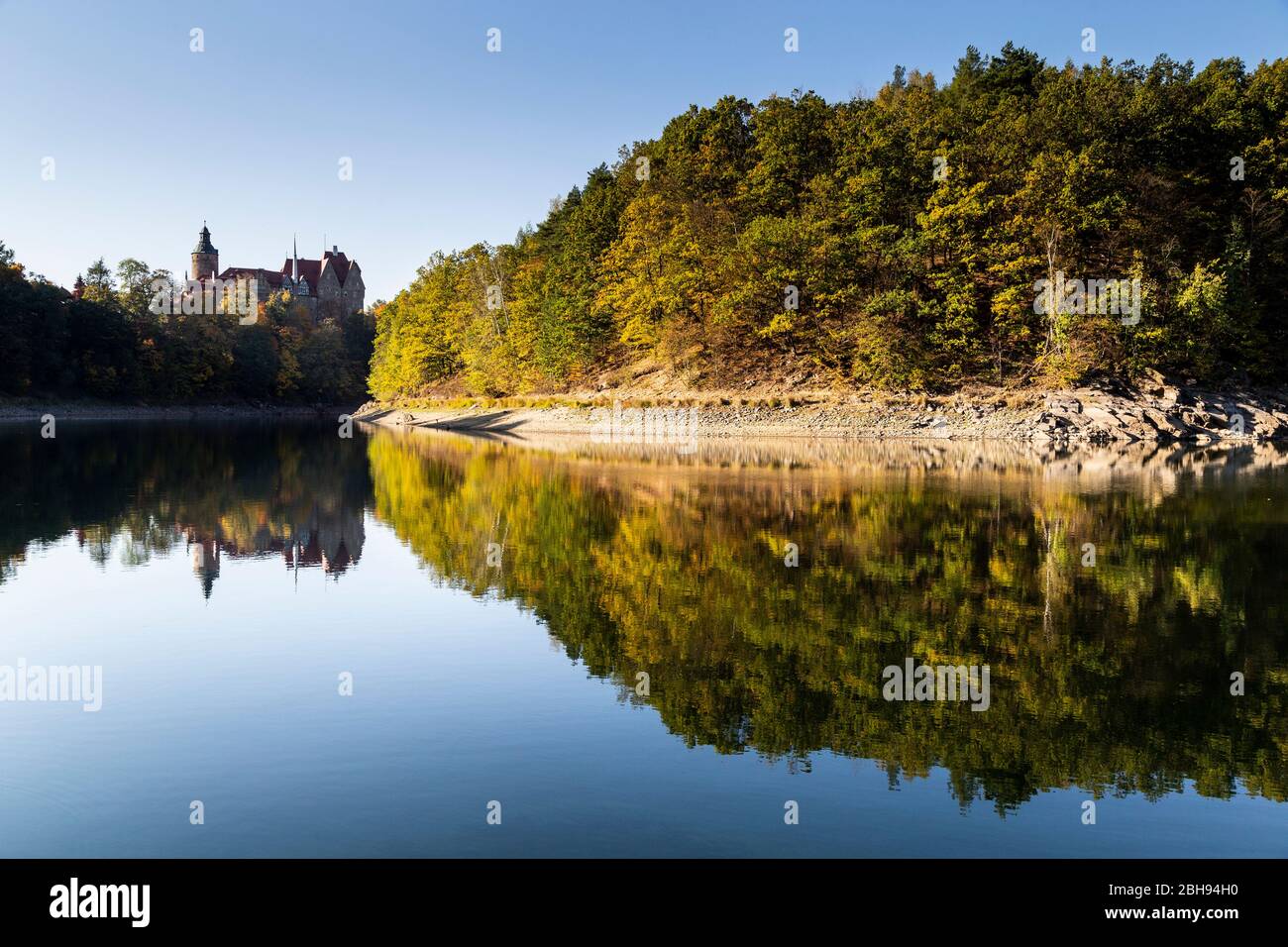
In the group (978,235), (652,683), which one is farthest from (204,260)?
Result: (652,683)

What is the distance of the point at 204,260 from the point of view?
585 ft

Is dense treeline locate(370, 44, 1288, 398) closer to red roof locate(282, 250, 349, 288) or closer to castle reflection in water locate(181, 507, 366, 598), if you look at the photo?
castle reflection in water locate(181, 507, 366, 598)

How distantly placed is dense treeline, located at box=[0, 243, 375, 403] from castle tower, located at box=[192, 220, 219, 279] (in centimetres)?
3949

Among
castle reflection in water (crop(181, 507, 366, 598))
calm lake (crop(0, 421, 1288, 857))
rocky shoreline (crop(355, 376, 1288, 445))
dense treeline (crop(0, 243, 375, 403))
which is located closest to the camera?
calm lake (crop(0, 421, 1288, 857))

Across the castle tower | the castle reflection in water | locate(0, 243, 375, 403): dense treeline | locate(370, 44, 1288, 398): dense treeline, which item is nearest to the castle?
the castle tower

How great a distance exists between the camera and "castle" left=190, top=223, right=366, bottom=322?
178125 millimetres

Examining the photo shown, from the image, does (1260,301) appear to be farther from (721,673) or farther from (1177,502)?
(721,673)

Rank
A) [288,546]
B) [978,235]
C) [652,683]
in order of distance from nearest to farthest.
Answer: [652,683]
[288,546]
[978,235]

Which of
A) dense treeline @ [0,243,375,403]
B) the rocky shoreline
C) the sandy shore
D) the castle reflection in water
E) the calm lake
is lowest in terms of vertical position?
the calm lake

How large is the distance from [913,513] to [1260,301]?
174 ft

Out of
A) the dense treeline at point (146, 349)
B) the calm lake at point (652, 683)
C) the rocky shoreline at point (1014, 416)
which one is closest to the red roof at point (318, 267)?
the dense treeline at point (146, 349)

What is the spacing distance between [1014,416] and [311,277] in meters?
168

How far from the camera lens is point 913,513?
21469 millimetres

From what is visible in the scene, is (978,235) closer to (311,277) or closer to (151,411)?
(151,411)
